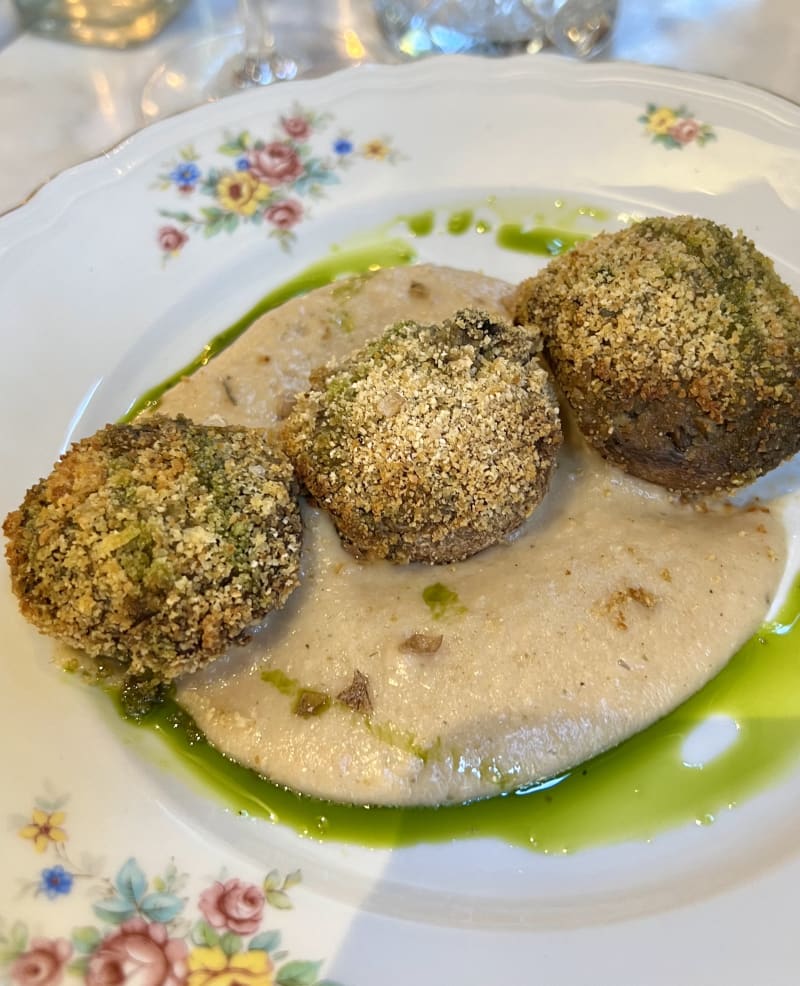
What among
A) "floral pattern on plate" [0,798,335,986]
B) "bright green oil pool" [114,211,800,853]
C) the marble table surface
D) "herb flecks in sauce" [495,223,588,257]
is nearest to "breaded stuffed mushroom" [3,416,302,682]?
"bright green oil pool" [114,211,800,853]

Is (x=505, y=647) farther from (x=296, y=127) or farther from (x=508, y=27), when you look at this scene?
(x=508, y=27)

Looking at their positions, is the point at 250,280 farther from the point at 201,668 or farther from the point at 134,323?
the point at 201,668

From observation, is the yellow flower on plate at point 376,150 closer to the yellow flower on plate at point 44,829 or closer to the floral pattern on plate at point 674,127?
the floral pattern on plate at point 674,127

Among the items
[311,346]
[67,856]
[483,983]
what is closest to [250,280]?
[311,346]

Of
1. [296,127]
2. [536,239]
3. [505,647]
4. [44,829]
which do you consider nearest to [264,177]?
[296,127]

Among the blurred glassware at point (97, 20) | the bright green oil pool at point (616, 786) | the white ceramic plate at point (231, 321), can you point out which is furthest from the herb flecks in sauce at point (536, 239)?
the blurred glassware at point (97, 20)

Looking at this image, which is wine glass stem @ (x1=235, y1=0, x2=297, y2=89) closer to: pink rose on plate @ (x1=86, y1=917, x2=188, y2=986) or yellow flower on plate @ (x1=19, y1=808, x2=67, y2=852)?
yellow flower on plate @ (x1=19, y1=808, x2=67, y2=852)
